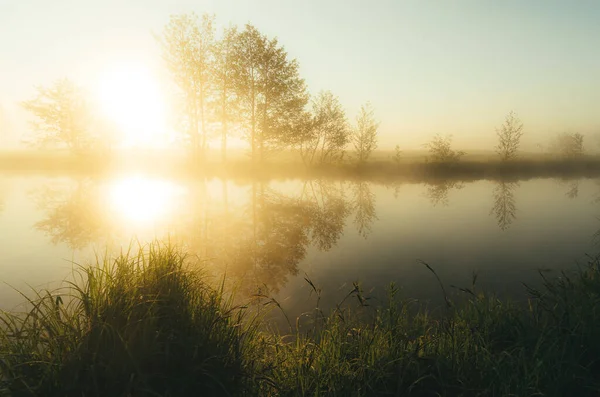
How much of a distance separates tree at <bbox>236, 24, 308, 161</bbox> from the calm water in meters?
19.6

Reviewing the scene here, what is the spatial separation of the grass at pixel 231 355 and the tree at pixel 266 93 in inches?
1424

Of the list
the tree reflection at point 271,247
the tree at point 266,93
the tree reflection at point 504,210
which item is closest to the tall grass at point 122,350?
the tree reflection at point 271,247

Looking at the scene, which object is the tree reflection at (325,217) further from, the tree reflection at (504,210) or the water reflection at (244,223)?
the tree reflection at (504,210)

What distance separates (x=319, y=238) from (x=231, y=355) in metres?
8.73

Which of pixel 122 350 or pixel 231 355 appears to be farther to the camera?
pixel 231 355

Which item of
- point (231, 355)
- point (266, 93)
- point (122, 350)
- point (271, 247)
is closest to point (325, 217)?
point (271, 247)

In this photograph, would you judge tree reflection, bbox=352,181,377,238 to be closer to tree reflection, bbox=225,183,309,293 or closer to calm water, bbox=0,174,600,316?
calm water, bbox=0,174,600,316

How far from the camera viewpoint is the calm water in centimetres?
805

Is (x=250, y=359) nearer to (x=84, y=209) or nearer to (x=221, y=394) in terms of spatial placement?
(x=221, y=394)

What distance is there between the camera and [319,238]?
12562 mm

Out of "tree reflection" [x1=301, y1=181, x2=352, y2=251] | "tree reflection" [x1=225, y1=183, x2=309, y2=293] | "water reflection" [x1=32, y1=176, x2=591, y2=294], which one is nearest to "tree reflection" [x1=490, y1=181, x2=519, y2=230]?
"water reflection" [x1=32, y1=176, x2=591, y2=294]

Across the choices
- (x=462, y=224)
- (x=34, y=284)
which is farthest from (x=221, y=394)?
(x=462, y=224)

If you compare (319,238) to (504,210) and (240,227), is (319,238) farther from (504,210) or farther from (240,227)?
(504,210)

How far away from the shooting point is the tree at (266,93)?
38.0m
